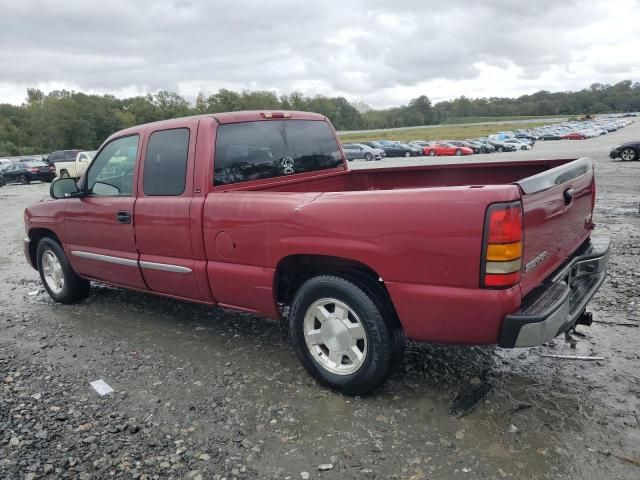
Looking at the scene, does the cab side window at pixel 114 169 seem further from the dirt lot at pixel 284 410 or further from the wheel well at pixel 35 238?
the dirt lot at pixel 284 410

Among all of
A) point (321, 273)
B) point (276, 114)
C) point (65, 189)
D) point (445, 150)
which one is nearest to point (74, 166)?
point (65, 189)

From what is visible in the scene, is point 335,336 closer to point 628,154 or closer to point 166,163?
point 166,163

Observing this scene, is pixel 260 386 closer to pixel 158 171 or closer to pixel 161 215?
pixel 161 215

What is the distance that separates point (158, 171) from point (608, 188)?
13.8 m

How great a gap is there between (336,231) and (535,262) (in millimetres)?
1165

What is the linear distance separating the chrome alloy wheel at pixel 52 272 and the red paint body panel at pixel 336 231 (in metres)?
0.44

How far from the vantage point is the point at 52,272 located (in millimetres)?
5801

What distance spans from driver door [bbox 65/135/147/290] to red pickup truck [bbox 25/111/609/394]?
0.02 metres

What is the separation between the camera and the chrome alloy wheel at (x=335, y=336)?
3.29 m

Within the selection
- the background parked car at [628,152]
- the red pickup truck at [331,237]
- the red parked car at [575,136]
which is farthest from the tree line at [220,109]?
the red pickup truck at [331,237]

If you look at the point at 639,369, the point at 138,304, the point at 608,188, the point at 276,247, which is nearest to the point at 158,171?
the point at 276,247

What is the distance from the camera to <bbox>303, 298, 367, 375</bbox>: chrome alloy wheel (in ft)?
10.8

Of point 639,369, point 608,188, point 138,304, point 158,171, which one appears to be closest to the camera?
point 639,369

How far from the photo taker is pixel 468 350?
13.3ft
